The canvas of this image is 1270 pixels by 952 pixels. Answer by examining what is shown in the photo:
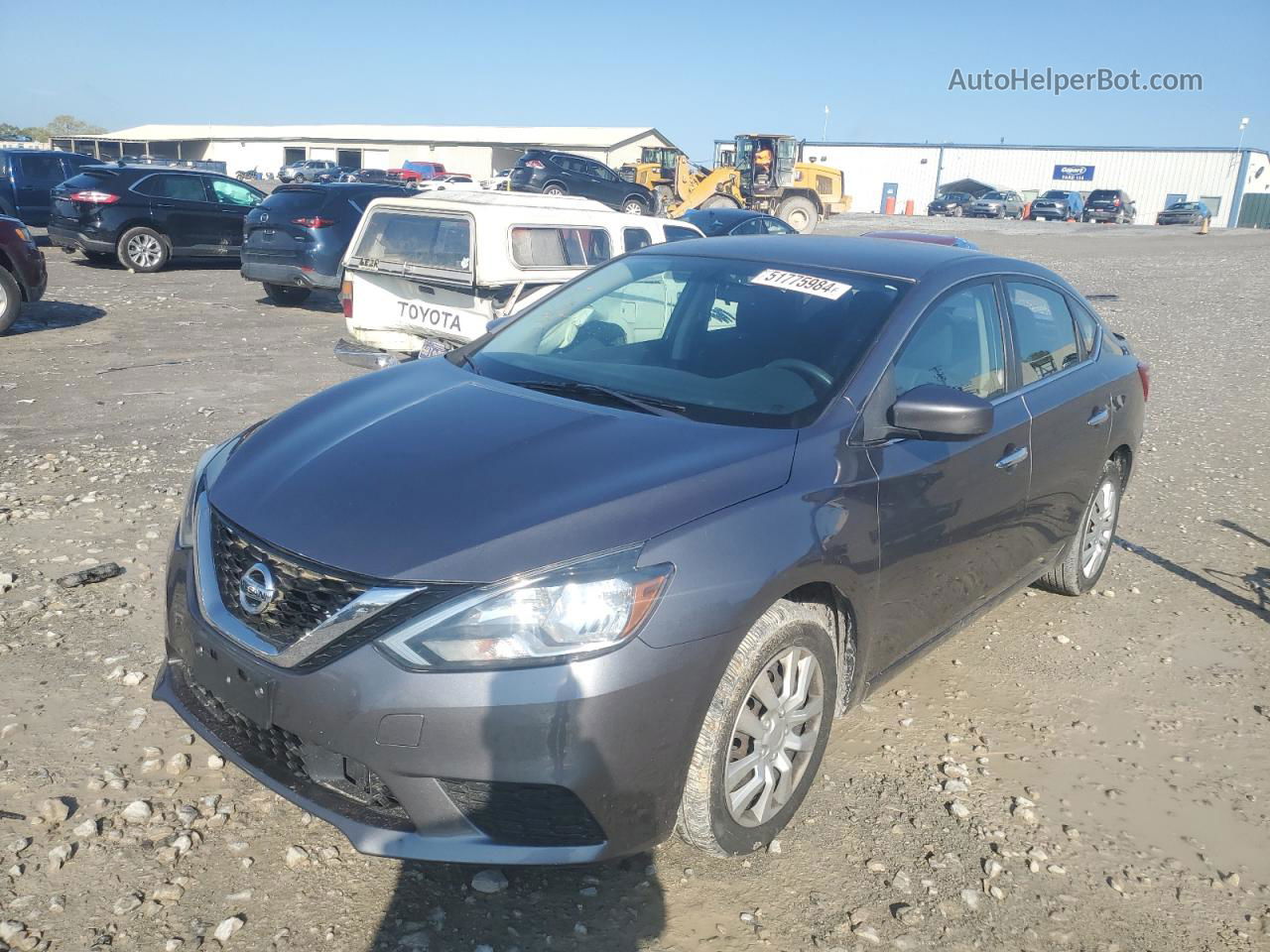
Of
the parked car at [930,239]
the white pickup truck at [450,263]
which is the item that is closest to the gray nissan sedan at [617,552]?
the parked car at [930,239]

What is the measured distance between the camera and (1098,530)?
197 inches

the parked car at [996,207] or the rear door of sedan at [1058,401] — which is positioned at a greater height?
the rear door of sedan at [1058,401]

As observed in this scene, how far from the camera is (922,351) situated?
350 centimetres

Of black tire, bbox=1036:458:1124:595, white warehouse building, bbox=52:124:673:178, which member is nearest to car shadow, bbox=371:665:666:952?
black tire, bbox=1036:458:1124:595

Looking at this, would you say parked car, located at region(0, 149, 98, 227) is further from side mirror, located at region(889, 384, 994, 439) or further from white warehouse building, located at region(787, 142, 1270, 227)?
white warehouse building, located at region(787, 142, 1270, 227)

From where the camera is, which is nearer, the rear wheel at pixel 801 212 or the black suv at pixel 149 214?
the black suv at pixel 149 214

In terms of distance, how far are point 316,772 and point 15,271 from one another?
960 cm

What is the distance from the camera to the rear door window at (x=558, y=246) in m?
8.17

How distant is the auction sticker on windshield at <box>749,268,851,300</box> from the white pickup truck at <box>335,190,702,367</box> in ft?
13.8

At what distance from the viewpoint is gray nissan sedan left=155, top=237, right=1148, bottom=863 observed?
2.37 metres

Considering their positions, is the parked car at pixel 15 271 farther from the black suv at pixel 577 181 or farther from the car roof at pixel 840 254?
the black suv at pixel 577 181

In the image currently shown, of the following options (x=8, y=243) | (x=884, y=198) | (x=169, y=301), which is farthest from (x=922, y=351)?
(x=884, y=198)

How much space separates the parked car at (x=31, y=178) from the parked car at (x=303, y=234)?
28.9 feet

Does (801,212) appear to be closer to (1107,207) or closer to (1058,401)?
(1107,207)
